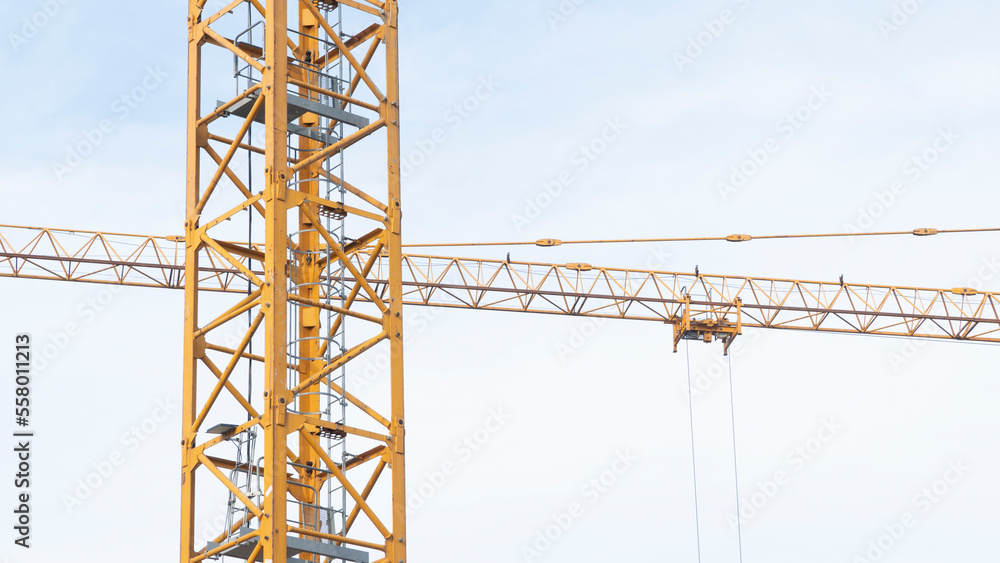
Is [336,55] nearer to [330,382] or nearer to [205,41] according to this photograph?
[205,41]

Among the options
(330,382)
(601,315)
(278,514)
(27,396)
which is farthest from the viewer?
(601,315)

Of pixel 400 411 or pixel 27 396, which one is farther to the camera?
pixel 27 396

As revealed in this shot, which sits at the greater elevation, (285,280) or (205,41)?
(205,41)

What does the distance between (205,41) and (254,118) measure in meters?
2.30

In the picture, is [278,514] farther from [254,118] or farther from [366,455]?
[254,118]

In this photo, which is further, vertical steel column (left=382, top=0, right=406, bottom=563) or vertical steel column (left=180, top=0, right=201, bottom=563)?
vertical steel column (left=382, top=0, right=406, bottom=563)

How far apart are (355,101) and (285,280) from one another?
395 centimetres

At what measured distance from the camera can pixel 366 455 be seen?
2539 cm

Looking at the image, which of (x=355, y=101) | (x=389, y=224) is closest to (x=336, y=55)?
(x=355, y=101)

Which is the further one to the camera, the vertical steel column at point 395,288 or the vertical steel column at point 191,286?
the vertical steel column at point 395,288

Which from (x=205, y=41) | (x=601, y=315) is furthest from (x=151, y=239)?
(x=205, y=41)

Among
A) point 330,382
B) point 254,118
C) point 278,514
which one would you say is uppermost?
point 254,118

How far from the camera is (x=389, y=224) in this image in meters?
26.7

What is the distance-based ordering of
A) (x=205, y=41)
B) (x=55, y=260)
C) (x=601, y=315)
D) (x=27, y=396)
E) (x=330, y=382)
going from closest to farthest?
(x=330, y=382), (x=205, y=41), (x=27, y=396), (x=55, y=260), (x=601, y=315)
